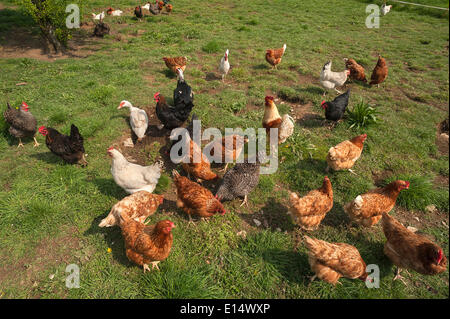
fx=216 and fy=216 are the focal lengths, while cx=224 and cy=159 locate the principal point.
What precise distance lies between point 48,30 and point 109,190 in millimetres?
9318

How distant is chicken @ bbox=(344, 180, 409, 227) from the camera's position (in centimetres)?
368

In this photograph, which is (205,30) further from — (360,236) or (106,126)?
(360,236)

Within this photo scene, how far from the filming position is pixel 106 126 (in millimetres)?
5918

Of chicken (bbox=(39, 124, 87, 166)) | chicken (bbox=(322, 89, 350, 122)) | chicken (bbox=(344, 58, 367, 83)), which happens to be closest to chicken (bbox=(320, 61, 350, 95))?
chicken (bbox=(344, 58, 367, 83))

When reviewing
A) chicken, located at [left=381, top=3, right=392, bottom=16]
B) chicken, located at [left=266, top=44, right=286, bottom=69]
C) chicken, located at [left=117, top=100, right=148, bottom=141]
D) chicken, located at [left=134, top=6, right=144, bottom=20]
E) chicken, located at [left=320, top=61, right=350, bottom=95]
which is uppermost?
chicken, located at [left=381, top=3, right=392, bottom=16]

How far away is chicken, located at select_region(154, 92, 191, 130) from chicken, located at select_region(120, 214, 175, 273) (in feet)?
9.59

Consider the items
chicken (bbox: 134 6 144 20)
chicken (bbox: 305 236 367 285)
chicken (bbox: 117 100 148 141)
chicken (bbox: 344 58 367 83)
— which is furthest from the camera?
chicken (bbox: 134 6 144 20)

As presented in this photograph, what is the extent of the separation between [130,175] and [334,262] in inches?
144

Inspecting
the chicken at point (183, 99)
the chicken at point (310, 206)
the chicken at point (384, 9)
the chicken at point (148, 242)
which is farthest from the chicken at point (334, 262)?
the chicken at point (384, 9)

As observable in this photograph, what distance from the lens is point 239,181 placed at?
13.6 ft

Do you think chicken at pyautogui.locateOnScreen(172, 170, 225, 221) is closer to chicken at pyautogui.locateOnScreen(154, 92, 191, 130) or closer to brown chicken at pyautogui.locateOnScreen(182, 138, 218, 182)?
brown chicken at pyautogui.locateOnScreen(182, 138, 218, 182)

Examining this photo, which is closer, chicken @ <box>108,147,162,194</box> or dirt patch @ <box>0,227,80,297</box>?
dirt patch @ <box>0,227,80,297</box>

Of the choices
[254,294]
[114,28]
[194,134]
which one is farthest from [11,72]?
[254,294]
